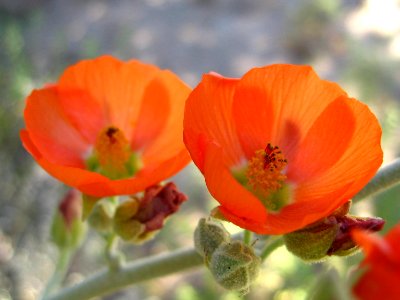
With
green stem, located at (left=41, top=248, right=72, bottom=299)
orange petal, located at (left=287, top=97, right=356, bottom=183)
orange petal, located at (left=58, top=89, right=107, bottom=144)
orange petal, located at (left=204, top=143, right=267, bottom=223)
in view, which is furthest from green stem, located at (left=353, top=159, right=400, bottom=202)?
green stem, located at (left=41, top=248, right=72, bottom=299)

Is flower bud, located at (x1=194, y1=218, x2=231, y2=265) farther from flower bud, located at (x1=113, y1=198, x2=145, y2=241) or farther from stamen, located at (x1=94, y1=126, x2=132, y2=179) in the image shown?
stamen, located at (x1=94, y1=126, x2=132, y2=179)

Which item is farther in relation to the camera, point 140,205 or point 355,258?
point 355,258

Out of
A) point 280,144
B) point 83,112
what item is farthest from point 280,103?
point 83,112

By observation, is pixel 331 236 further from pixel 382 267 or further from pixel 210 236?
pixel 382 267

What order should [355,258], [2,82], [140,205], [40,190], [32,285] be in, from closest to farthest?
[140,205] < [355,258] < [32,285] < [40,190] < [2,82]

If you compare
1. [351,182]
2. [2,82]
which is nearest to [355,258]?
[351,182]

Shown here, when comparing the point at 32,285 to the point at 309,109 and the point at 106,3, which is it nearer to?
the point at 309,109
